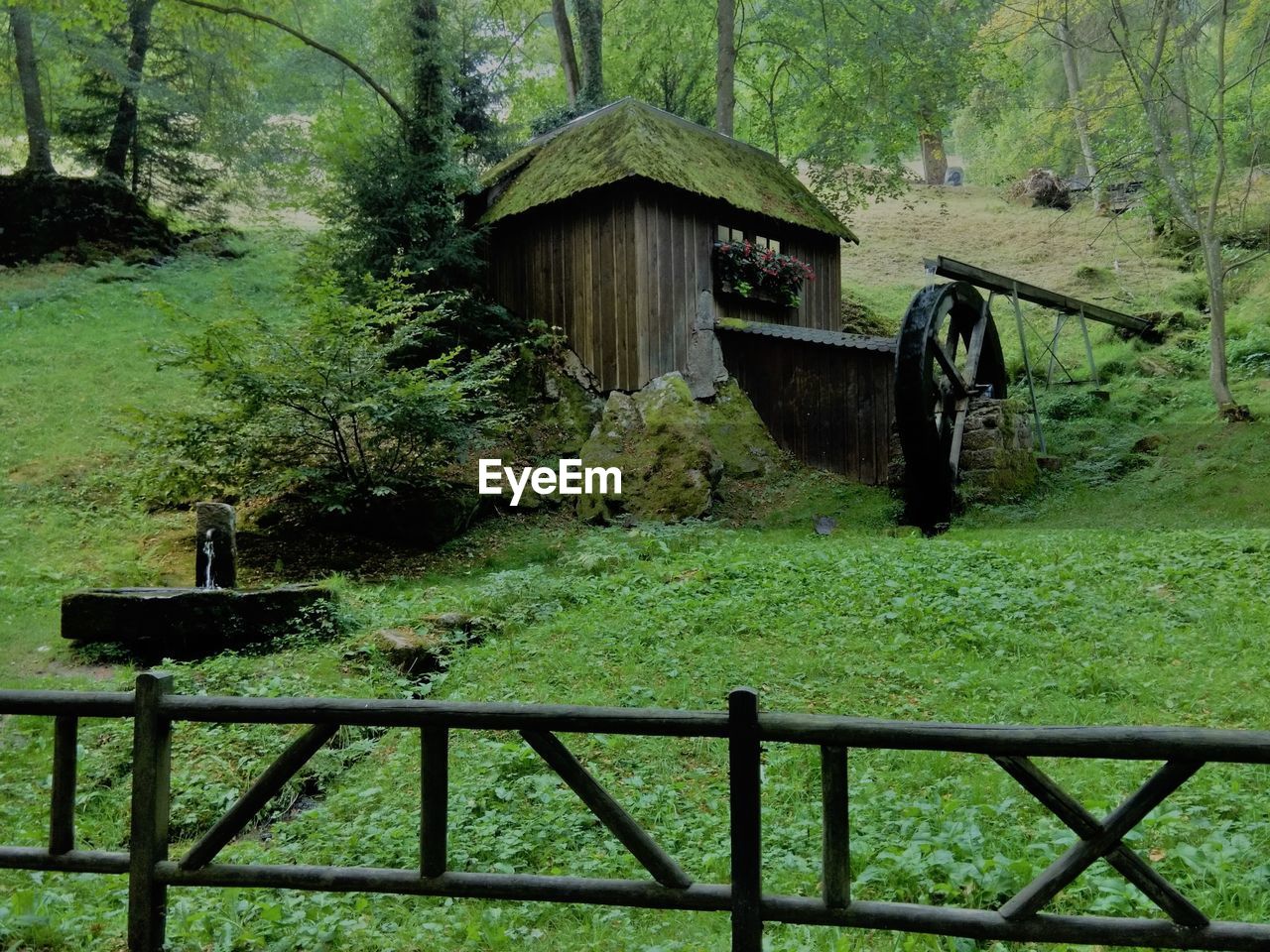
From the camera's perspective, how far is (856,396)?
13164 mm

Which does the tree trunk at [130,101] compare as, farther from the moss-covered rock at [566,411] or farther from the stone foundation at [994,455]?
the stone foundation at [994,455]

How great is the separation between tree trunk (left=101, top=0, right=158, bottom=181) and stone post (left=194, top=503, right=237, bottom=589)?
1493cm

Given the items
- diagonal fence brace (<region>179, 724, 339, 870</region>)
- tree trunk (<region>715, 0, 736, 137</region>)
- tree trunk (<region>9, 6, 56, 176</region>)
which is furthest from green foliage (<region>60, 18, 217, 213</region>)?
diagonal fence brace (<region>179, 724, 339, 870</region>)

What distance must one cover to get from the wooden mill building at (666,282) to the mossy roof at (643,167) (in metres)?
0.04

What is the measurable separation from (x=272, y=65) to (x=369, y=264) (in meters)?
15.0

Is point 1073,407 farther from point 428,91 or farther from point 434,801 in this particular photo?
point 434,801

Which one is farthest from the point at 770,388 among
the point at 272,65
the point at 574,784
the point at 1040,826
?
the point at 272,65

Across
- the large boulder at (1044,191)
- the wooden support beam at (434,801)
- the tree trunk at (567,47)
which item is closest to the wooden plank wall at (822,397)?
the tree trunk at (567,47)

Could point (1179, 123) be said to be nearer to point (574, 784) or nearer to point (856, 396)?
point (856, 396)

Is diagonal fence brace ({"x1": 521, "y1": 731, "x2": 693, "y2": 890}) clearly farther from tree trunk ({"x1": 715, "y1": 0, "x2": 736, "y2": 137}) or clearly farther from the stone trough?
tree trunk ({"x1": 715, "y1": 0, "x2": 736, "y2": 137})

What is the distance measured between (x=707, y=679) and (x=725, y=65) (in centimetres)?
1554

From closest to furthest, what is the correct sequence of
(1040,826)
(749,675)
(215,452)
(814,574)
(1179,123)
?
(1040,826)
(749,675)
(814,574)
(215,452)
(1179,123)

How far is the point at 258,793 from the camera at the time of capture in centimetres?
294

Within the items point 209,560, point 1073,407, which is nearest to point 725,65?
point 1073,407
